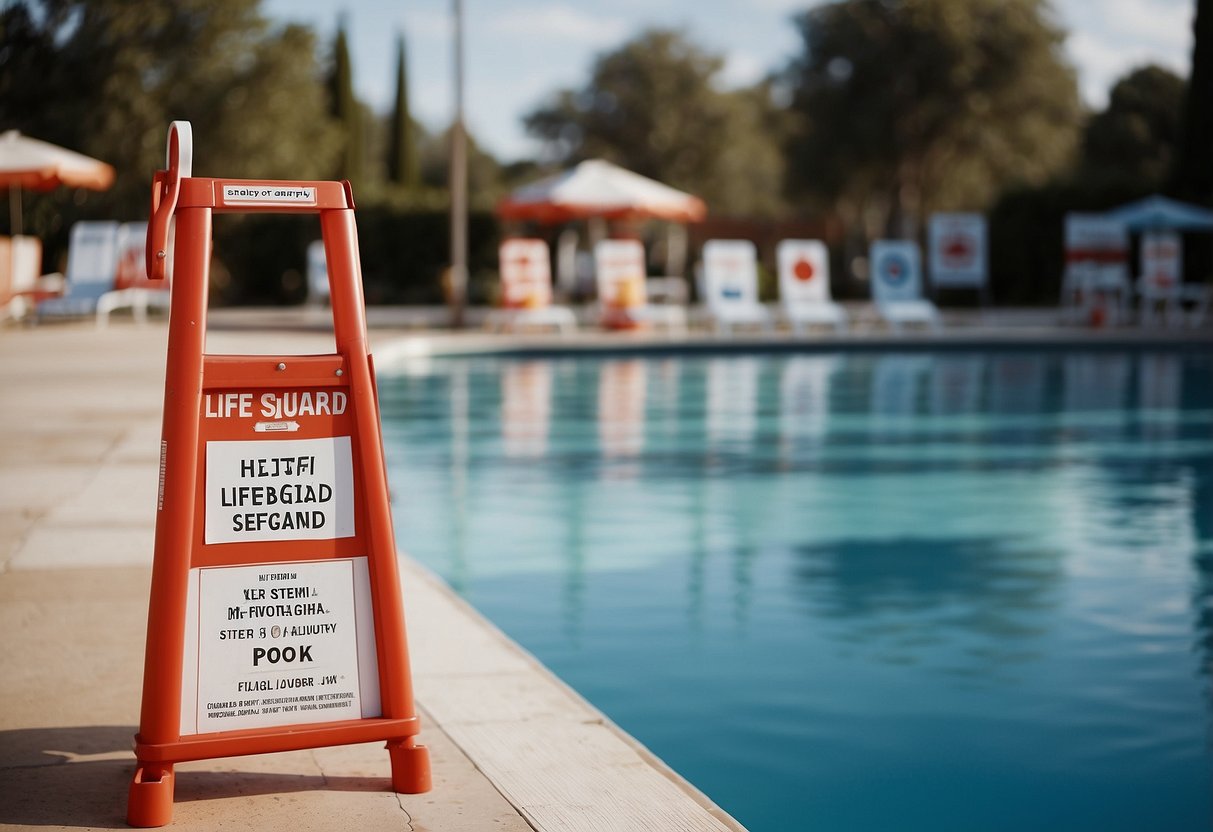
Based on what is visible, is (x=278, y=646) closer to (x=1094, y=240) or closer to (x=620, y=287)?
(x=620, y=287)

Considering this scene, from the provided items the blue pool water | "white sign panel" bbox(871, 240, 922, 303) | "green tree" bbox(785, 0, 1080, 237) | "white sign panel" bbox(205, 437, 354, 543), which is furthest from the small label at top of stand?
"green tree" bbox(785, 0, 1080, 237)

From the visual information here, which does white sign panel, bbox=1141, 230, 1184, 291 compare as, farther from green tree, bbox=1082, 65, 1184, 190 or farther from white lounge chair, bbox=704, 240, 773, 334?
green tree, bbox=1082, 65, 1184, 190

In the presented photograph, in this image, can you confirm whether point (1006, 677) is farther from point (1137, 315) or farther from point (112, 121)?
point (112, 121)

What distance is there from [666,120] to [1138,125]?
13537 millimetres

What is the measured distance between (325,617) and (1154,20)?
5934 cm

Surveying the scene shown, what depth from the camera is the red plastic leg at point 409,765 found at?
110 inches

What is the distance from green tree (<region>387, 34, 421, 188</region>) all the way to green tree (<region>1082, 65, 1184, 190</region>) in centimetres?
1982

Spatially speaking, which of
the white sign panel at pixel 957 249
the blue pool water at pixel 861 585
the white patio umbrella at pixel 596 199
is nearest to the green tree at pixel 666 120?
the white sign panel at pixel 957 249

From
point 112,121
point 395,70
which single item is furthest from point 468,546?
point 395,70

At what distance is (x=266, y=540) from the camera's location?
2.74 meters

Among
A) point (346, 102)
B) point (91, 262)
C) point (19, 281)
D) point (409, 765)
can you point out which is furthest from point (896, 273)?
point (346, 102)

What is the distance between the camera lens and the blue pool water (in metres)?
3.87

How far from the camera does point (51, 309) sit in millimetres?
17484

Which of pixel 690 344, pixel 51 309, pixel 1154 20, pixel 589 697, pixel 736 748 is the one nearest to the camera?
pixel 736 748
